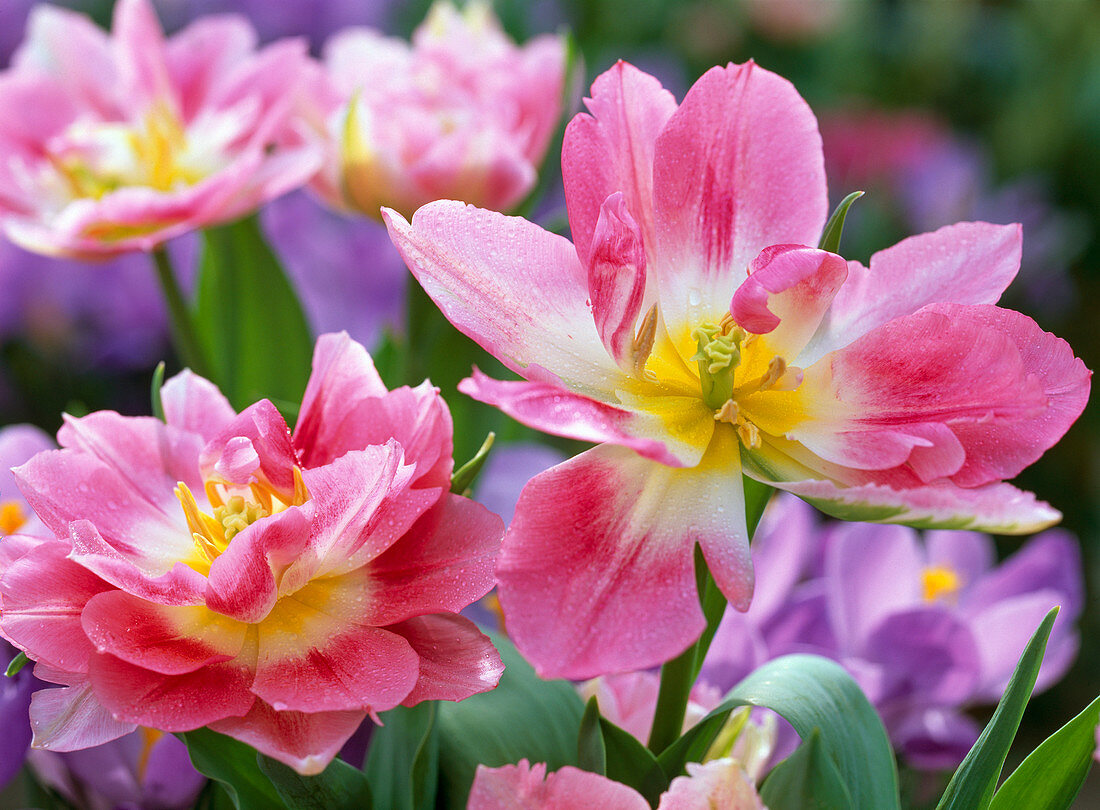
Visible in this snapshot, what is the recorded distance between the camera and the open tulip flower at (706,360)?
8.2 inches

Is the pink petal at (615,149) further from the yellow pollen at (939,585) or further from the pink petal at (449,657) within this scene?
the yellow pollen at (939,585)

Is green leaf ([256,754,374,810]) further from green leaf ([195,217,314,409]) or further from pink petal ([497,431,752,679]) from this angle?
green leaf ([195,217,314,409])

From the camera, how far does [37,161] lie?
0.45 metres

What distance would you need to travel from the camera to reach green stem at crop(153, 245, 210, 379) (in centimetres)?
44

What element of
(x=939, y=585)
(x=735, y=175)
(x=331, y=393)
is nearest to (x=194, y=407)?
(x=331, y=393)

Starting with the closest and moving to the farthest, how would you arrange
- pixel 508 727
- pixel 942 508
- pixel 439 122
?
1. pixel 942 508
2. pixel 508 727
3. pixel 439 122

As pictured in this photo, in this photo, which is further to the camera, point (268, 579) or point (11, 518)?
point (11, 518)

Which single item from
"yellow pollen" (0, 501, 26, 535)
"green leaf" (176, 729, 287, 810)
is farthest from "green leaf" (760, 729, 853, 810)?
"yellow pollen" (0, 501, 26, 535)

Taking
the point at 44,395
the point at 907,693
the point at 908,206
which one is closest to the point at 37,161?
the point at 907,693

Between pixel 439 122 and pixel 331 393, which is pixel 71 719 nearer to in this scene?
pixel 331 393

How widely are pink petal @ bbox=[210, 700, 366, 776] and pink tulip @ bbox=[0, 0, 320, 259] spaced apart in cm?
23

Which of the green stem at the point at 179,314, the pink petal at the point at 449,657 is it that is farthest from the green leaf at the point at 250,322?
the pink petal at the point at 449,657

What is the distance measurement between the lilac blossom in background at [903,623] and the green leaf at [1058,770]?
0.08 metres

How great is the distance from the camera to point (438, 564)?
248 mm
